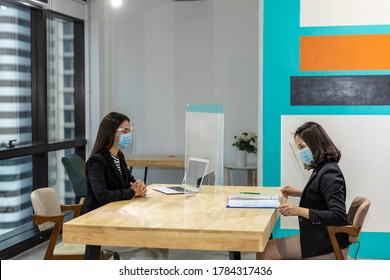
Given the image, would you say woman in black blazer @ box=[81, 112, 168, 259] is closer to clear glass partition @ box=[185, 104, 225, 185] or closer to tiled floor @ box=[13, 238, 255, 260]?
clear glass partition @ box=[185, 104, 225, 185]

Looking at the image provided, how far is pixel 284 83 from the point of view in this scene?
196 inches

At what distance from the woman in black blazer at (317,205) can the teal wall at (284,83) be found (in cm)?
153

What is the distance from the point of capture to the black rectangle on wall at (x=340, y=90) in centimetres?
485

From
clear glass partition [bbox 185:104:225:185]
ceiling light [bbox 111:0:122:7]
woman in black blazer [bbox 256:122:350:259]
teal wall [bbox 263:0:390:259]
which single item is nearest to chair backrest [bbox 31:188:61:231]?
clear glass partition [bbox 185:104:225:185]

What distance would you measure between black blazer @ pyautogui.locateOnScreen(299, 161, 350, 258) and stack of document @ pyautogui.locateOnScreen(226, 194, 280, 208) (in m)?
0.21

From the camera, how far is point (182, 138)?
6.73 m

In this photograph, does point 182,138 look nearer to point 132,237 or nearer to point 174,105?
point 174,105

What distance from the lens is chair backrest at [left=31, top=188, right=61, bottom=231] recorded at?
3.61 meters

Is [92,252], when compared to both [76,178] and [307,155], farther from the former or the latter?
[76,178]

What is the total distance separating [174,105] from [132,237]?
399 cm

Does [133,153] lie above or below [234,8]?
below

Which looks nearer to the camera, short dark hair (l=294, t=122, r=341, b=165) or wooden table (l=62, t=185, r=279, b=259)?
wooden table (l=62, t=185, r=279, b=259)

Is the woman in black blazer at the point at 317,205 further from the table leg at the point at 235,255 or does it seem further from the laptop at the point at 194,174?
the laptop at the point at 194,174

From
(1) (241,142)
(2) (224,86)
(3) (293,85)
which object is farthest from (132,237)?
(2) (224,86)
